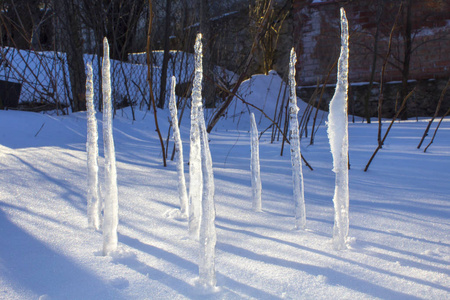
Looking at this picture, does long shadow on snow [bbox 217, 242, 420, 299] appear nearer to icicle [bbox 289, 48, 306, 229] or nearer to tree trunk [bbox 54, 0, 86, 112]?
icicle [bbox 289, 48, 306, 229]

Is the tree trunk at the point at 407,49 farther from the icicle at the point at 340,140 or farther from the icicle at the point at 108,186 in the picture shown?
the icicle at the point at 108,186

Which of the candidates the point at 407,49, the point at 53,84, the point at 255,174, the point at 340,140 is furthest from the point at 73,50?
the point at 407,49

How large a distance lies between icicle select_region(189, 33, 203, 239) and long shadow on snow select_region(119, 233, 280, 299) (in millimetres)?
120

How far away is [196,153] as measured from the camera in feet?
2.53

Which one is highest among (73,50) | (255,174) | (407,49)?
(407,49)

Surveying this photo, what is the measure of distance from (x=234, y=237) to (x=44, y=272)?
41 cm

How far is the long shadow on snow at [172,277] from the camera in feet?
2.02

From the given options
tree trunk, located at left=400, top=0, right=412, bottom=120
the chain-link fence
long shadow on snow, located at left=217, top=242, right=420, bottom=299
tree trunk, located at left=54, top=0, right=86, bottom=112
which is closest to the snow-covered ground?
long shadow on snow, located at left=217, top=242, right=420, bottom=299

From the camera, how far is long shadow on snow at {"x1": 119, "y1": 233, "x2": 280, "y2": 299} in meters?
0.62

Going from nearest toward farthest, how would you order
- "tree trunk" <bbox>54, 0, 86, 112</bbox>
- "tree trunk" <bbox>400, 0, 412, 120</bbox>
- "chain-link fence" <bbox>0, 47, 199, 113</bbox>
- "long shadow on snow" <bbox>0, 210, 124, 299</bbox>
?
"long shadow on snow" <bbox>0, 210, 124, 299</bbox>, "chain-link fence" <bbox>0, 47, 199, 113</bbox>, "tree trunk" <bbox>54, 0, 86, 112</bbox>, "tree trunk" <bbox>400, 0, 412, 120</bbox>

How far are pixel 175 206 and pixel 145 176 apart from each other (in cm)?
45

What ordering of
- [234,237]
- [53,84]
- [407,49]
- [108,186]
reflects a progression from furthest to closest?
[407,49], [53,84], [234,237], [108,186]

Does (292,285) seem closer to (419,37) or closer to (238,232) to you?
(238,232)

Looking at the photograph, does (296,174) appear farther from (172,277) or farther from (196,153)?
(172,277)
